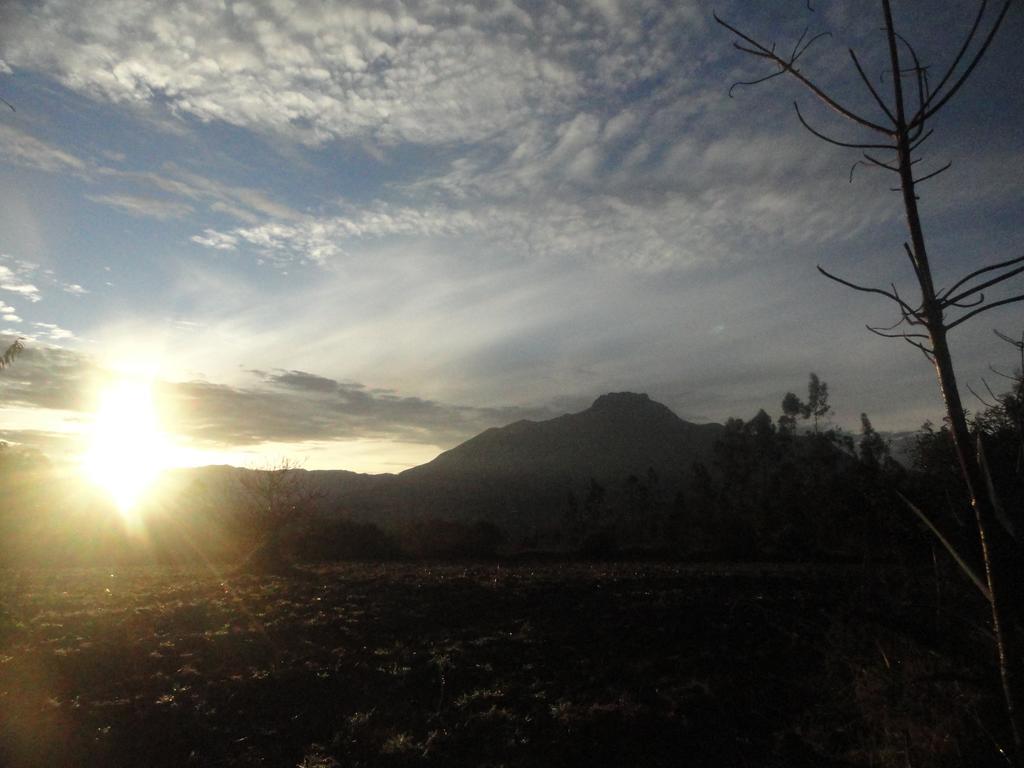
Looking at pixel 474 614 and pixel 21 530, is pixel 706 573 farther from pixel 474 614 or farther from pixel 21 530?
pixel 21 530

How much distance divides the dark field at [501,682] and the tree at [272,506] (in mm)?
8098

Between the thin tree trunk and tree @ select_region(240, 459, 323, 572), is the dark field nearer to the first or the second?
the thin tree trunk

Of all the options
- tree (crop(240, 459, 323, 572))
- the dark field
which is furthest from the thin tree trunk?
tree (crop(240, 459, 323, 572))

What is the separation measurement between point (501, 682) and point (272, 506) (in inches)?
717

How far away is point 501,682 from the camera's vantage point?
9.39 meters

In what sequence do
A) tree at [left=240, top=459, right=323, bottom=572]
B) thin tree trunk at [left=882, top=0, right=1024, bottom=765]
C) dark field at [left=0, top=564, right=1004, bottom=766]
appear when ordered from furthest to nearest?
tree at [left=240, top=459, right=323, bottom=572] → dark field at [left=0, top=564, right=1004, bottom=766] → thin tree trunk at [left=882, top=0, right=1024, bottom=765]

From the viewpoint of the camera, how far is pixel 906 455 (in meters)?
10.5

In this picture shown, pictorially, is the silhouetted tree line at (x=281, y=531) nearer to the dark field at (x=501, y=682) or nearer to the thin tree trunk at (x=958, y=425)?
the dark field at (x=501, y=682)

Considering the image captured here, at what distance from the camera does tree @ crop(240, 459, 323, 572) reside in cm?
2483

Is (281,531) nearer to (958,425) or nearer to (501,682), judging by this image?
(501,682)

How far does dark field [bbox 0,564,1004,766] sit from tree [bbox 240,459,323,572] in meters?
8.10

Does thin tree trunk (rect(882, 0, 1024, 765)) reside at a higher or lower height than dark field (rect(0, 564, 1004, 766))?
higher

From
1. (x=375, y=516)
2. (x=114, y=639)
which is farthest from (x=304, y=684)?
(x=375, y=516)

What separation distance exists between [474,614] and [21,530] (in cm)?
3491
